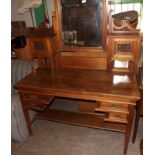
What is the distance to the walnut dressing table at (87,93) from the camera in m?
1.31

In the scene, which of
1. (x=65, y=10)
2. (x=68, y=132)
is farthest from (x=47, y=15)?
(x=68, y=132)

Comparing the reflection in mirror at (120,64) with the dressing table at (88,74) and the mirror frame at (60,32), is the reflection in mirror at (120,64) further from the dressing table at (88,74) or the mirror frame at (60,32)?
the mirror frame at (60,32)

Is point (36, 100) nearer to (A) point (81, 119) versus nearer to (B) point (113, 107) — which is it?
(A) point (81, 119)

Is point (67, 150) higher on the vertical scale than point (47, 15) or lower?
lower

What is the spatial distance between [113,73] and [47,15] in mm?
1353

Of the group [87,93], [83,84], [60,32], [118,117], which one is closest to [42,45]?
[60,32]

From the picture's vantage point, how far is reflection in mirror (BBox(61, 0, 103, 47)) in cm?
151

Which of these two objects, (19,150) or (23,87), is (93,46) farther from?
(19,150)

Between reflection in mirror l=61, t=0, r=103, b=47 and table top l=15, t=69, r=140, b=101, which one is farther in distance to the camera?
reflection in mirror l=61, t=0, r=103, b=47

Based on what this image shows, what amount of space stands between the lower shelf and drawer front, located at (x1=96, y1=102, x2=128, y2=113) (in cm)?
33

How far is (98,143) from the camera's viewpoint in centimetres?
171

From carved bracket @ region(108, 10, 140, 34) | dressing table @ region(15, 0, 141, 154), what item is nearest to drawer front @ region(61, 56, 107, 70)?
dressing table @ region(15, 0, 141, 154)

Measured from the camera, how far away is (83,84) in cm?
144

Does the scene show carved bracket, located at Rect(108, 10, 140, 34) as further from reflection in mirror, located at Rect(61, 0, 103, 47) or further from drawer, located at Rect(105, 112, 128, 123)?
drawer, located at Rect(105, 112, 128, 123)
